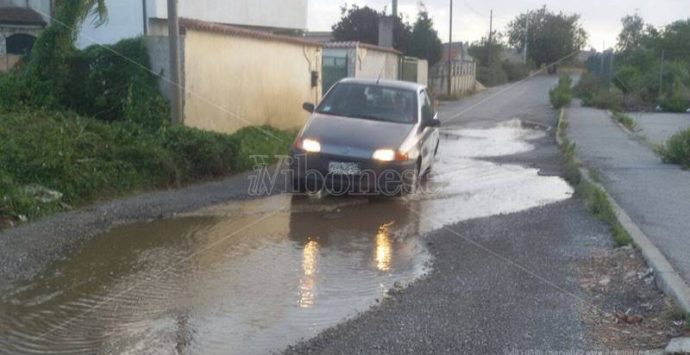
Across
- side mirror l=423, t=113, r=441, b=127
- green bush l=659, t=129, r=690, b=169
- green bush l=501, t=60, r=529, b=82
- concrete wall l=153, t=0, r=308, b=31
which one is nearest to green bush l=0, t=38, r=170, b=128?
side mirror l=423, t=113, r=441, b=127

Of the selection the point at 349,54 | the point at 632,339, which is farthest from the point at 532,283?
the point at 349,54

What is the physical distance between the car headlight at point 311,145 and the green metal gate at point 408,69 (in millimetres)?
21324

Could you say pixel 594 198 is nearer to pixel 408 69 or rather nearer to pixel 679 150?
pixel 679 150

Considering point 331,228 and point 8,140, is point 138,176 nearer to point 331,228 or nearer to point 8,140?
point 8,140

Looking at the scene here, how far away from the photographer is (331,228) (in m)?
9.05

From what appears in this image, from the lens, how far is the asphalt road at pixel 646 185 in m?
7.99

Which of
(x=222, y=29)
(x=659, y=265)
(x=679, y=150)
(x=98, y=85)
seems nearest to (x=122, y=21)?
(x=222, y=29)

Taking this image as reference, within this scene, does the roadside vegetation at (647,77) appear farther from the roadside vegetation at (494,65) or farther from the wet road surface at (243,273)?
the wet road surface at (243,273)

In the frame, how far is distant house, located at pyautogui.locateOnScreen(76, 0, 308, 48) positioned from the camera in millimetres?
21734

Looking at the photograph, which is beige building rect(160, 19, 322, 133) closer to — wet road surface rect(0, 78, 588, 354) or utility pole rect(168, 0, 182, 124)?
utility pole rect(168, 0, 182, 124)

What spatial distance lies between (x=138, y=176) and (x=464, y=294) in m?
5.66

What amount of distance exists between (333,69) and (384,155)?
13.6m

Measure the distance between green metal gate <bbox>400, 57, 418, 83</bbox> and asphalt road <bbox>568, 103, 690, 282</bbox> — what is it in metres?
11.4

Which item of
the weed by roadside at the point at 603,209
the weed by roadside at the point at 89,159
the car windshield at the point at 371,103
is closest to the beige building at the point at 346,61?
the weed by roadside at the point at 89,159
